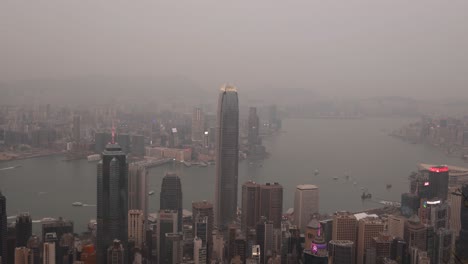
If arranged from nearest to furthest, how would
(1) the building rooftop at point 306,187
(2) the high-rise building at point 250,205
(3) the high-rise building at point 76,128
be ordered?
(3) the high-rise building at point 76,128 → (2) the high-rise building at point 250,205 → (1) the building rooftop at point 306,187

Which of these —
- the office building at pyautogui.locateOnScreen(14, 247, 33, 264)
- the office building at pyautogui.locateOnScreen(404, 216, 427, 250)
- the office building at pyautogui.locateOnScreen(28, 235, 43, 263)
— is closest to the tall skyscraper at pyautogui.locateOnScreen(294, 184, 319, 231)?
the office building at pyautogui.locateOnScreen(404, 216, 427, 250)

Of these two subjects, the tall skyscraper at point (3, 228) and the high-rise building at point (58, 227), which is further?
the high-rise building at point (58, 227)

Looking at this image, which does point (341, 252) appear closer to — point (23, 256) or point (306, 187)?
point (306, 187)

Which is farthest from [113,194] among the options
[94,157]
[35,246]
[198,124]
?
[198,124]

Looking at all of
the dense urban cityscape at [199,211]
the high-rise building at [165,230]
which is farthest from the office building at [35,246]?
the high-rise building at [165,230]

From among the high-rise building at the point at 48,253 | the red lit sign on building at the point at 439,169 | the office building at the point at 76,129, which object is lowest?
the high-rise building at the point at 48,253

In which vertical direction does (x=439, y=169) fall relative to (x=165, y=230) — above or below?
above

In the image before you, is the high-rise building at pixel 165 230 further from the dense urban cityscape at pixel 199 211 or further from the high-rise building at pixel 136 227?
the high-rise building at pixel 136 227
